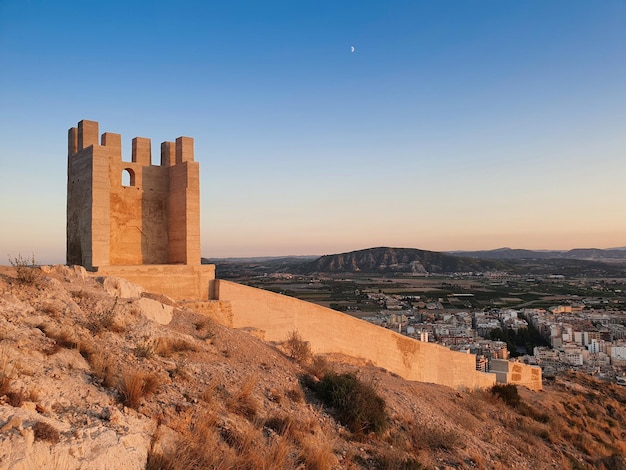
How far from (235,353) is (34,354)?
11.7 ft

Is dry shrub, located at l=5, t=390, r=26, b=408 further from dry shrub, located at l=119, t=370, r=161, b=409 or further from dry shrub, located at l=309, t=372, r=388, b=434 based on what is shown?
dry shrub, located at l=309, t=372, r=388, b=434

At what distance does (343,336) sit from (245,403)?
24.8ft

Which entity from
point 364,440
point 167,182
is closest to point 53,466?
point 364,440

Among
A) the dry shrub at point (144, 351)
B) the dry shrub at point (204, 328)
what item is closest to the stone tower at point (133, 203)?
the dry shrub at point (204, 328)

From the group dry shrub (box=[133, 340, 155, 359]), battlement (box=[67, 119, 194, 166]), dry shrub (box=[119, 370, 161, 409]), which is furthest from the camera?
battlement (box=[67, 119, 194, 166])

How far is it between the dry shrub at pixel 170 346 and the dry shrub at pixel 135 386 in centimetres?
124

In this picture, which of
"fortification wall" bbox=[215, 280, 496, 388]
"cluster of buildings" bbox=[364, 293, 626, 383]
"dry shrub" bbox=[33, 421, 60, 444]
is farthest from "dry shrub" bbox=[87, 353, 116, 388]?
"cluster of buildings" bbox=[364, 293, 626, 383]

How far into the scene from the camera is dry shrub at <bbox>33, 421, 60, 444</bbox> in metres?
3.83

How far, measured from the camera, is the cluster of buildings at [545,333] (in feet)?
107

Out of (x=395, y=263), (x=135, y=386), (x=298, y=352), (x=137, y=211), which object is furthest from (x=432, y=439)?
(x=395, y=263)

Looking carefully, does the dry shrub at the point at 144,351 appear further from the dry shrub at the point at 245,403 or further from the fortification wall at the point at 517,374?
the fortification wall at the point at 517,374

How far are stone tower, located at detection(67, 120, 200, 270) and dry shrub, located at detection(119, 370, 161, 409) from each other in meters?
6.63

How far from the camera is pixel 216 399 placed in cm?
600

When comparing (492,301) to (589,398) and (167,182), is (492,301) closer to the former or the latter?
(589,398)
